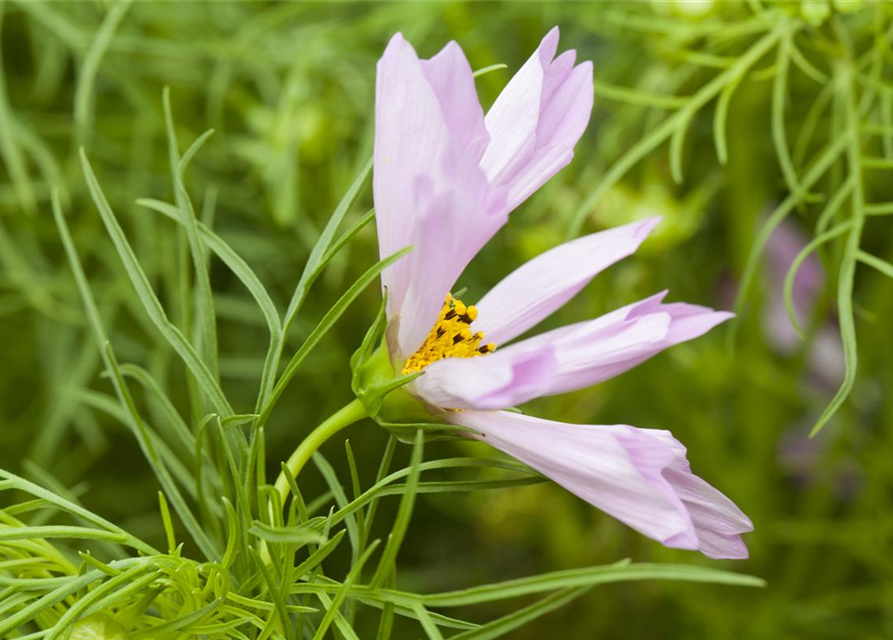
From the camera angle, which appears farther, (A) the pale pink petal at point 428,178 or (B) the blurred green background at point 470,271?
(B) the blurred green background at point 470,271

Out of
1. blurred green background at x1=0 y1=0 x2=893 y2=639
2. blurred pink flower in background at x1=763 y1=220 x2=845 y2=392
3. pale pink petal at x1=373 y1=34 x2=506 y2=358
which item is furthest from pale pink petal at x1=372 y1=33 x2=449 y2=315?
blurred pink flower in background at x1=763 y1=220 x2=845 y2=392

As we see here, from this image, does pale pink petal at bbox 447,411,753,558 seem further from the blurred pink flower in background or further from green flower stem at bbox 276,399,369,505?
the blurred pink flower in background

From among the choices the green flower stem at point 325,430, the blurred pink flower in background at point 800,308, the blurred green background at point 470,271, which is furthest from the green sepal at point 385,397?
the blurred pink flower in background at point 800,308

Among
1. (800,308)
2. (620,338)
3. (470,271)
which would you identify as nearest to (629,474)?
(620,338)

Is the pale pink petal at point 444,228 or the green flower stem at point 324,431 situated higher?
the pale pink petal at point 444,228

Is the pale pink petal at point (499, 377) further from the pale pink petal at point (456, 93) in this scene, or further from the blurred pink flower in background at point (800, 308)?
the blurred pink flower in background at point (800, 308)

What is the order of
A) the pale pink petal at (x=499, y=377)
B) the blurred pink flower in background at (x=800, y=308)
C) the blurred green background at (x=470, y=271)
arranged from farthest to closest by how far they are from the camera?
the blurred pink flower in background at (x=800, y=308), the blurred green background at (x=470, y=271), the pale pink petal at (x=499, y=377)

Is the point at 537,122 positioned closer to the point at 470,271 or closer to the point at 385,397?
the point at 385,397
